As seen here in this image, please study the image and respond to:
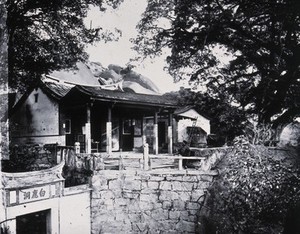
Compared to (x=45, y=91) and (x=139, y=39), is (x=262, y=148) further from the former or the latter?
(x=45, y=91)

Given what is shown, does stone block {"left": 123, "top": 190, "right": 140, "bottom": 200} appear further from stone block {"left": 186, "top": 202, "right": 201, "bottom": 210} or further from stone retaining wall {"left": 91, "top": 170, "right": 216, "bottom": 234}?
stone block {"left": 186, "top": 202, "right": 201, "bottom": 210}

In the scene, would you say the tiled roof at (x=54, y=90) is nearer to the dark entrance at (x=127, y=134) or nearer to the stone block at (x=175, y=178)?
the dark entrance at (x=127, y=134)

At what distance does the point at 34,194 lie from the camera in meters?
8.41

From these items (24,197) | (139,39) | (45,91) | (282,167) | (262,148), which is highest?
(139,39)

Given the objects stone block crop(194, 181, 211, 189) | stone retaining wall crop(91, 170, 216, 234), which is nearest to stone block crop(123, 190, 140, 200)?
stone retaining wall crop(91, 170, 216, 234)

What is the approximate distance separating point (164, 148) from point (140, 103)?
17.1ft

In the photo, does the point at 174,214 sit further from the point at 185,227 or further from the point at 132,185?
the point at 132,185

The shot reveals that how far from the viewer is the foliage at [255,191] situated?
7547mm

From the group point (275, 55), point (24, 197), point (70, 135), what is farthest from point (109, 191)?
point (275, 55)

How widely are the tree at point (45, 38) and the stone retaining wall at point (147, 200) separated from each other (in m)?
7.59

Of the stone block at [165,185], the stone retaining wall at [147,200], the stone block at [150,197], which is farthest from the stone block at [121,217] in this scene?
the stone block at [165,185]

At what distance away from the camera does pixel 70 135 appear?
17.1 meters

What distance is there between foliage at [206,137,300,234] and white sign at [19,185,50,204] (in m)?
5.54

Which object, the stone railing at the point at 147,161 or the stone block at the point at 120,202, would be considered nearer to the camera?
the stone railing at the point at 147,161
